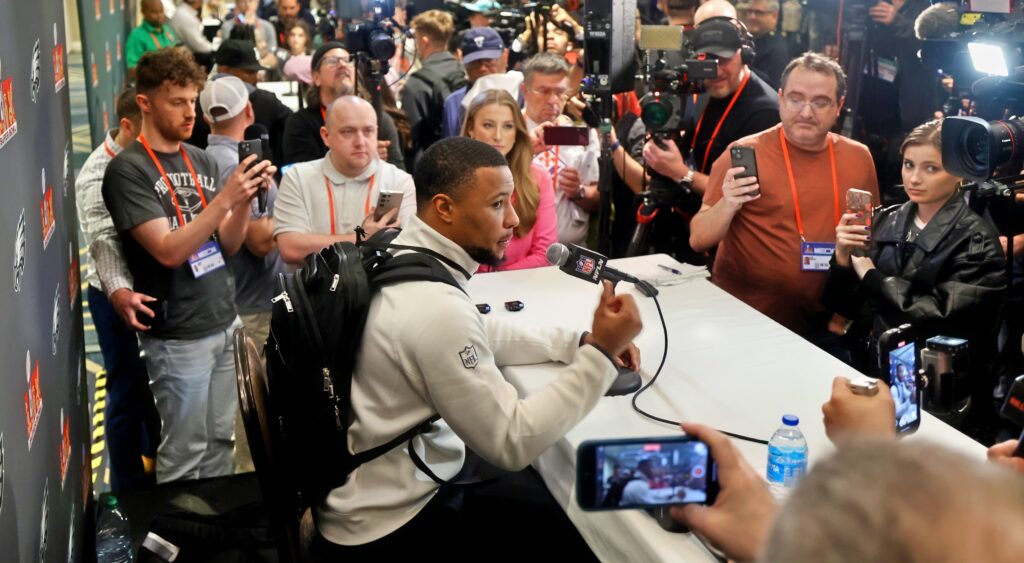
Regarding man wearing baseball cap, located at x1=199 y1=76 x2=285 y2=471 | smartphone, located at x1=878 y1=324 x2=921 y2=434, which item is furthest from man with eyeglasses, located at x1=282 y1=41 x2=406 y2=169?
smartphone, located at x1=878 y1=324 x2=921 y2=434

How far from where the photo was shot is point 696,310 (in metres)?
3.15

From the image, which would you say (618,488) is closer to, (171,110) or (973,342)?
(973,342)

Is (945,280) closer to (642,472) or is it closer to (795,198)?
(795,198)

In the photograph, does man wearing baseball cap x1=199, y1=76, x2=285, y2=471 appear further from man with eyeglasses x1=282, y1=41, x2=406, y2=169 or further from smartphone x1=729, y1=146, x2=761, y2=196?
smartphone x1=729, y1=146, x2=761, y2=196

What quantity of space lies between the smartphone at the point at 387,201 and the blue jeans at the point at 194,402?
0.63 meters

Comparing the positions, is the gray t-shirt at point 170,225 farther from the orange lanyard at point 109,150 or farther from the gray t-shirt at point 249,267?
the gray t-shirt at point 249,267

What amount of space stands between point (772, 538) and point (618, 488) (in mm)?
682

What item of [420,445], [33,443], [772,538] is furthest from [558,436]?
[772,538]

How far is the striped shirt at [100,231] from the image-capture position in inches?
130

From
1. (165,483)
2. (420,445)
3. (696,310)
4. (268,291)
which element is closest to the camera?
(420,445)

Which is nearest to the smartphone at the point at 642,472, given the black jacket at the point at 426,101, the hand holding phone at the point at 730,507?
the hand holding phone at the point at 730,507

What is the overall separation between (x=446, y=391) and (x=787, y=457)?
698mm

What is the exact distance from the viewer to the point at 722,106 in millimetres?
4320

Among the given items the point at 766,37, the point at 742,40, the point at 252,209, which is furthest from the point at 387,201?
the point at 766,37
